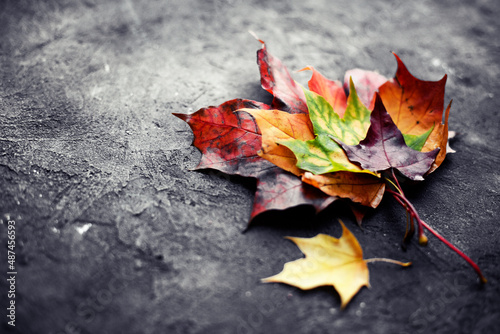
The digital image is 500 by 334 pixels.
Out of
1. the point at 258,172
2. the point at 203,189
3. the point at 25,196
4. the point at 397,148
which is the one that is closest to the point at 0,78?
the point at 25,196

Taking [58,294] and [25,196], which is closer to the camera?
[58,294]

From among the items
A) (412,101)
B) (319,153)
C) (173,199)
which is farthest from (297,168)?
(412,101)

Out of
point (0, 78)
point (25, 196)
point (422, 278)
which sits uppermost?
point (0, 78)

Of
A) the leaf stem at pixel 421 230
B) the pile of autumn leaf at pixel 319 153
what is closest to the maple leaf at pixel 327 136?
the pile of autumn leaf at pixel 319 153

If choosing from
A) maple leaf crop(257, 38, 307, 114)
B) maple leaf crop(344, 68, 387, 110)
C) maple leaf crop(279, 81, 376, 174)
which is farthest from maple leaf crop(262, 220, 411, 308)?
maple leaf crop(344, 68, 387, 110)

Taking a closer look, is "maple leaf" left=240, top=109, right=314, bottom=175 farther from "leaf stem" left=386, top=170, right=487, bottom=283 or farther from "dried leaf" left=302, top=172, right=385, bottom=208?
"leaf stem" left=386, top=170, right=487, bottom=283

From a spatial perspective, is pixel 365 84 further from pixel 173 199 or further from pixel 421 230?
pixel 173 199

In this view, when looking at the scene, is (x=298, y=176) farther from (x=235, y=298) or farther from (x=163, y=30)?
(x=163, y=30)

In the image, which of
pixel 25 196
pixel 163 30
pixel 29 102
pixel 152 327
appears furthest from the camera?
pixel 163 30
